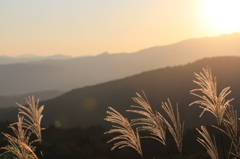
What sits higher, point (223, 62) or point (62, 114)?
point (223, 62)

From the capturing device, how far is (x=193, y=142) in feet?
63.5

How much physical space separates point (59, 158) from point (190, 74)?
47.8m

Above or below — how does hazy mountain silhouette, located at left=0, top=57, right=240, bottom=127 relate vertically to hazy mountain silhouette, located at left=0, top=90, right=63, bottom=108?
below

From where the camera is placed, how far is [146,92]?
184ft

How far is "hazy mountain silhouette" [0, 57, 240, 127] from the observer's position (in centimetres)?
4862

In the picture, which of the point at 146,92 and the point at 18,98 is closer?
the point at 146,92

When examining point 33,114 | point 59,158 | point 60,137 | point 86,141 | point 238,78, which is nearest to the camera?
point 33,114

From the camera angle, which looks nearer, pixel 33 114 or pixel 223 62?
pixel 33 114

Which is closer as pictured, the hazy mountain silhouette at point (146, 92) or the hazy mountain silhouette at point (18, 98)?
the hazy mountain silhouette at point (146, 92)

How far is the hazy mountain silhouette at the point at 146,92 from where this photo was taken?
48625 millimetres

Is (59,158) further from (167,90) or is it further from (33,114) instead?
(167,90)

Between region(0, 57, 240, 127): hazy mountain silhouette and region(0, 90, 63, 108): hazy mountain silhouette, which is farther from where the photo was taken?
region(0, 90, 63, 108): hazy mountain silhouette

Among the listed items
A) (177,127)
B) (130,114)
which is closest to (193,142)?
(177,127)

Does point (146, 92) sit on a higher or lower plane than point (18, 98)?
lower
